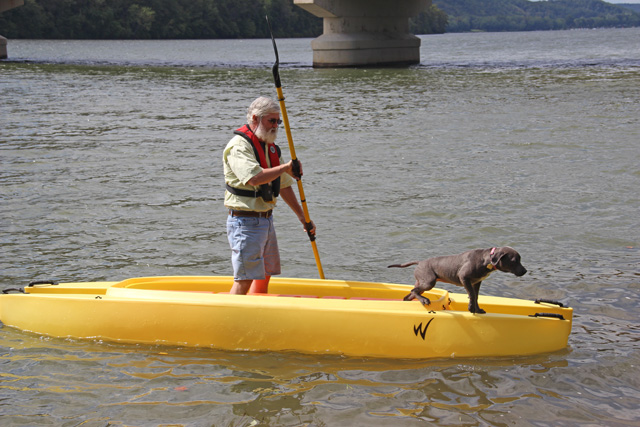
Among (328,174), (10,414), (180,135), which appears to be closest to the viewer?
(10,414)

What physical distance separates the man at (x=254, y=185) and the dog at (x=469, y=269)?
3.41ft

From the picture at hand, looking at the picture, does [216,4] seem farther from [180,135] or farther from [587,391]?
[587,391]

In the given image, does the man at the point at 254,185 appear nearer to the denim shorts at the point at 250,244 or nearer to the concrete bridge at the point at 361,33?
the denim shorts at the point at 250,244

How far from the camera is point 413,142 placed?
53.2ft

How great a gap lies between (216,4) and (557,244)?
320ft

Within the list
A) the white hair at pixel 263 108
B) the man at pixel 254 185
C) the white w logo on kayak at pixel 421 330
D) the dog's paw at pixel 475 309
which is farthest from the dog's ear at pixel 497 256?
the white hair at pixel 263 108

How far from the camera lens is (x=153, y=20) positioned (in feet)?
302

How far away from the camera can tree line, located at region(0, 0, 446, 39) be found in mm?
81562

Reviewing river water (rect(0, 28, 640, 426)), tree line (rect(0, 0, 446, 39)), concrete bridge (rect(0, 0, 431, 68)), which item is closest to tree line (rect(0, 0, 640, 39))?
tree line (rect(0, 0, 446, 39))

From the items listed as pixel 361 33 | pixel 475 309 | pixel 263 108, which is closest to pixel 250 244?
pixel 263 108

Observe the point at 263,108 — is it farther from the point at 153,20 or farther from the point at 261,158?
the point at 153,20

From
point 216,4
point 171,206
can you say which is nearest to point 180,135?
point 171,206

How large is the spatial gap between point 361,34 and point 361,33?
0.12m

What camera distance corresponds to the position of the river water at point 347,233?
15.9ft
